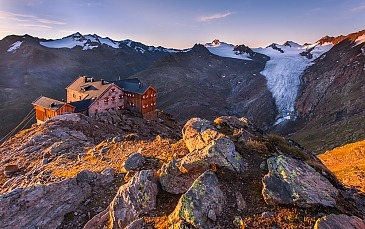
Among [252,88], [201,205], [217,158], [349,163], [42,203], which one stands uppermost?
[217,158]

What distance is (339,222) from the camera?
10.4 meters

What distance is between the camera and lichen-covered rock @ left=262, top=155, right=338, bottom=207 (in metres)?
11.3

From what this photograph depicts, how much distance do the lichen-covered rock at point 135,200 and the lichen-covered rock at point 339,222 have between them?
7.10 metres

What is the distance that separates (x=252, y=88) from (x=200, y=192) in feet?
385

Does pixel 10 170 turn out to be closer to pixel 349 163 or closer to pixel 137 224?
pixel 137 224

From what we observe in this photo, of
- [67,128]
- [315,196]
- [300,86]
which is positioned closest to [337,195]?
[315,196]

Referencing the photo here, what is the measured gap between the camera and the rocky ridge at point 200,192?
36.8 feet

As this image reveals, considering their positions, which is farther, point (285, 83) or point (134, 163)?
point (285, 83)

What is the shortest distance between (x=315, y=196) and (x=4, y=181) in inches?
1012

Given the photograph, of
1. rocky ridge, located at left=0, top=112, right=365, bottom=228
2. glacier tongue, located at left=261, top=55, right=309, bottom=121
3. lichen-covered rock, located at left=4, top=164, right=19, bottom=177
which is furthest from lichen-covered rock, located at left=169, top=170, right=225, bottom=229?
glacier tongue, located at left=261, top=55, right=309, bottom=121

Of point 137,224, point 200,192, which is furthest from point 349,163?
point 137,224

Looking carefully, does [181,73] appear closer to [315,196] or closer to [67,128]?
[67,128]

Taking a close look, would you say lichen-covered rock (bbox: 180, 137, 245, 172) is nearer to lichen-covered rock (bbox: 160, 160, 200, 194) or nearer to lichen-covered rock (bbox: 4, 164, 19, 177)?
lichen-covered rock (bbox: 160, 160, 200, 194)

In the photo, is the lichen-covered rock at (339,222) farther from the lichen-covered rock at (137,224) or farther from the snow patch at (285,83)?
the snow patch at (285,83)
